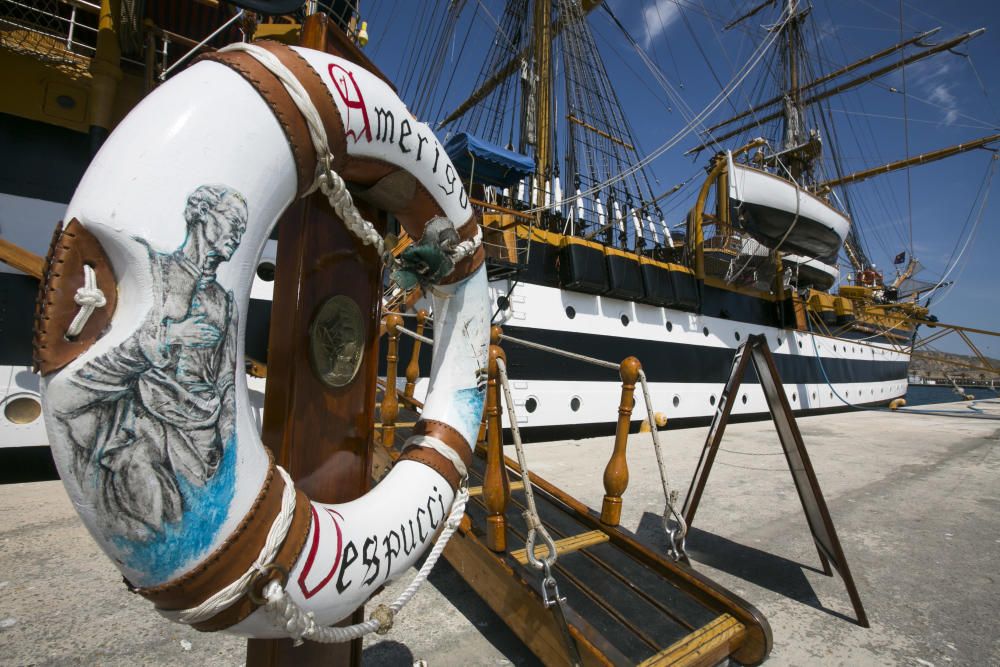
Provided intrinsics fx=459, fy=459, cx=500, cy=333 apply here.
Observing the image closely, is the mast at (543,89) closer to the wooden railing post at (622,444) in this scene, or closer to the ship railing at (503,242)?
the ship railing at (503,242)

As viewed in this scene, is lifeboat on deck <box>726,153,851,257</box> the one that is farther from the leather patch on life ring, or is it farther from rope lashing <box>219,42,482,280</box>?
the leather patch on life ring

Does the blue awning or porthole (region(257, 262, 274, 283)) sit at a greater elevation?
the blue awning

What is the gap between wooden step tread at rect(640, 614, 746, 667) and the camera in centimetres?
154

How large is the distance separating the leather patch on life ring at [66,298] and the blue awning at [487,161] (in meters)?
5.47

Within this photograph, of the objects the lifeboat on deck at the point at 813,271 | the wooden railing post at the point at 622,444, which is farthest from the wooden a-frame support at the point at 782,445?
the lifeboat on deck at the point at 813,271

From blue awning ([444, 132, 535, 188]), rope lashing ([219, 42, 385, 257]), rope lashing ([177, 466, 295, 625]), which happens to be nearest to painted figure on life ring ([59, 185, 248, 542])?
rope lashing ([177, 466, 295, 625])

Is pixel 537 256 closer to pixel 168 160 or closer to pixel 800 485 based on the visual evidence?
pixel 800 485

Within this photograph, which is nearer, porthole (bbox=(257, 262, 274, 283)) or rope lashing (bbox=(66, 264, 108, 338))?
rope lashing (bbox=(66, 264, 108, 338))

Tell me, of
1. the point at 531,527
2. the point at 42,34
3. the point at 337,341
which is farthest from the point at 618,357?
the point at 42,34

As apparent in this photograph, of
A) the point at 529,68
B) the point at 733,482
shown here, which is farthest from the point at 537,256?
the point at 529,68

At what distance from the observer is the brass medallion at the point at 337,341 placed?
1351 millimetres

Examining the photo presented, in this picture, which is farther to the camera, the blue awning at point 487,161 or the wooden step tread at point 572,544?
the blue awning at point 487,161

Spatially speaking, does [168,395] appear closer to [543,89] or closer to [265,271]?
[265,271]

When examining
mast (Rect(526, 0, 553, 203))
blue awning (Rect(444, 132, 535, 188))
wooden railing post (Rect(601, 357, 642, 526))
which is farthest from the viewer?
mast (Rect(526, 0, 553, 203))
